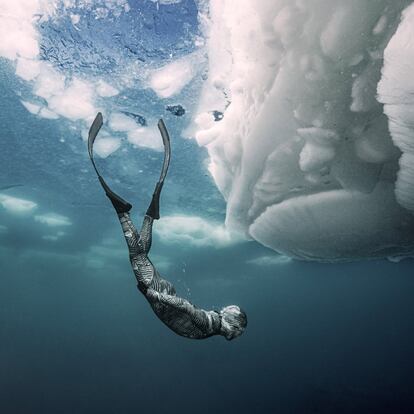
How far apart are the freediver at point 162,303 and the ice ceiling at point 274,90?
2.34m

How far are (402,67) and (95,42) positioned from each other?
550cm

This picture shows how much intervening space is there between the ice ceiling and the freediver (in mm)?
2343

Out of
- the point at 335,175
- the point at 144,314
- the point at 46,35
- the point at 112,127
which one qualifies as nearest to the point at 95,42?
the point at 46,35

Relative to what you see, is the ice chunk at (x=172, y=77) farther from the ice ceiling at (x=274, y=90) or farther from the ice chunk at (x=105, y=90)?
the ice chunk at (x=105, y=90)

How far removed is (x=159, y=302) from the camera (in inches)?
176

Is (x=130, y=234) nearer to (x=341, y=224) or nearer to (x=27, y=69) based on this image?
(x=341, y=224)

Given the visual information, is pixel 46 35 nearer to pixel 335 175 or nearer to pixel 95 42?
pixel 95 42

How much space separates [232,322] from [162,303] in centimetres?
126

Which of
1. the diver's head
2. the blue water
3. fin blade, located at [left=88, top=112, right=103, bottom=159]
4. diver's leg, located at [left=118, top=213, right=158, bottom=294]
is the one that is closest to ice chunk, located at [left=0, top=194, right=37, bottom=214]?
the blue water

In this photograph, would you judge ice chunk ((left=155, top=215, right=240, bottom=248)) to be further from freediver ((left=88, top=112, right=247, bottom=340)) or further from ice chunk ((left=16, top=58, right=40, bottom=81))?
freediver ((left=88, top=112, right=247, bottom=340))

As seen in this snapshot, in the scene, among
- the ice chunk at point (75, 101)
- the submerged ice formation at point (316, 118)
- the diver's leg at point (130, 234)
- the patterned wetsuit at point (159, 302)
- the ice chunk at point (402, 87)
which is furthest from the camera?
the ice chunk at point (75, 101)

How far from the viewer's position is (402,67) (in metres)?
3.34

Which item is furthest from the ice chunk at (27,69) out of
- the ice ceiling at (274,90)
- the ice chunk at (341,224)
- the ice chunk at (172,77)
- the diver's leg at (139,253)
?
the ice chunk at (341,224)

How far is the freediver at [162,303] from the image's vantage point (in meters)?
4.49
